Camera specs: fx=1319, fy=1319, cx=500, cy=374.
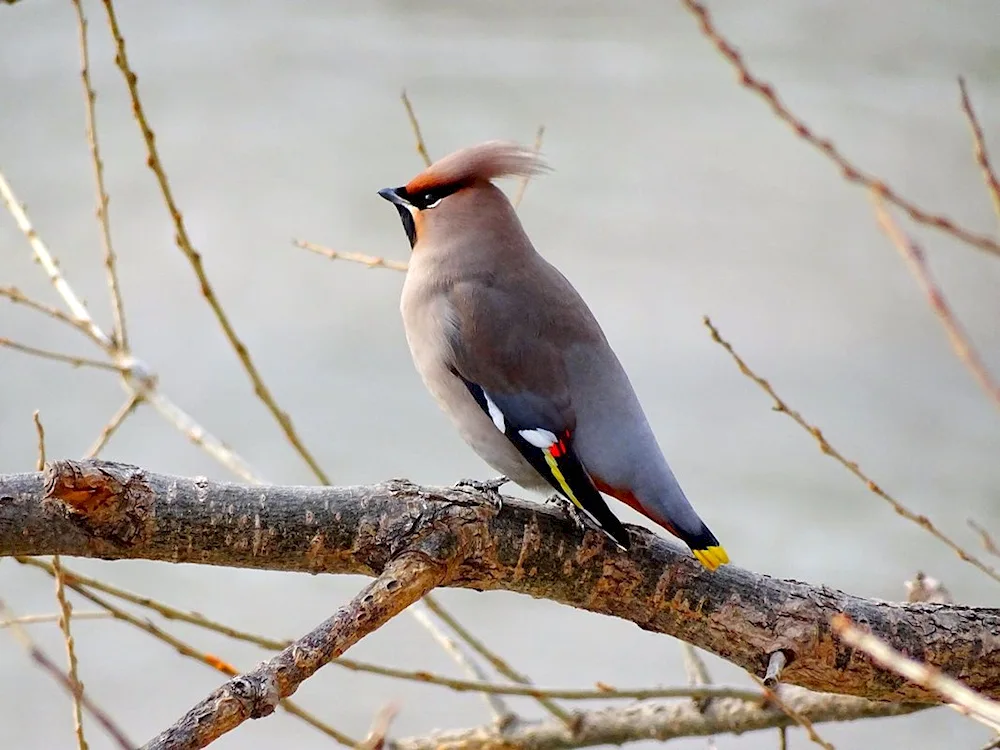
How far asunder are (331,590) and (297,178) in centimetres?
149

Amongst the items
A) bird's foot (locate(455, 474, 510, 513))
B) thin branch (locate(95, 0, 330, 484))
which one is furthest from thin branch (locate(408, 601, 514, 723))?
bird's foot (locate(455, 474, 510, 513))

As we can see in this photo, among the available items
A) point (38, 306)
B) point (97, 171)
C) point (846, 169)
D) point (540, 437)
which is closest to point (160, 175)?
point (97, 171)

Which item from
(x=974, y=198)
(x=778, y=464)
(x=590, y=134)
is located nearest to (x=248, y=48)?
(x=590, y=134)

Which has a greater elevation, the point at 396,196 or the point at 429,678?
the point at 396,196

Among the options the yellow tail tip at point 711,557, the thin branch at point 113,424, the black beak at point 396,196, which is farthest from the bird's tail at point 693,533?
the thin branch at point 113,424

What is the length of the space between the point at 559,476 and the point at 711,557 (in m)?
0.18

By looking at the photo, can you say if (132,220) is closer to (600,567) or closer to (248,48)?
(248,48)

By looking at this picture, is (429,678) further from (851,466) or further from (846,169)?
(846,169)

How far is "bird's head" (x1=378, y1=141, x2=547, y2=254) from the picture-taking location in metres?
1.60

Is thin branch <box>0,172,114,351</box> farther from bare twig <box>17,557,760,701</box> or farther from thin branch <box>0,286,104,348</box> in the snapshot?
bare twig <box>17,557,760,701</box>

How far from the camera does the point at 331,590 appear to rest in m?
3.67

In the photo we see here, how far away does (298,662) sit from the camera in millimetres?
965

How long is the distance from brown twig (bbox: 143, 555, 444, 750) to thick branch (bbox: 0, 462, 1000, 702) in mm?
43

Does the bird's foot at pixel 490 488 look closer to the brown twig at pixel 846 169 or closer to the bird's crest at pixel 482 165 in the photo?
the bird's crest at pixel 482 165
